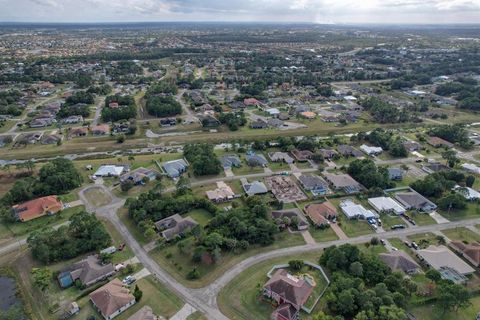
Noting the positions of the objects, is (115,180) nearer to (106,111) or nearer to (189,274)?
(189,274)

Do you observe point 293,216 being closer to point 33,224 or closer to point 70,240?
point 70,240

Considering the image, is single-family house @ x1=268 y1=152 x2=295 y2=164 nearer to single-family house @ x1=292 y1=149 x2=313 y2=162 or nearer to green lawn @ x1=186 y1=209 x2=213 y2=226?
single-family house @ x1=292 y1=149 x2=313 y2=162

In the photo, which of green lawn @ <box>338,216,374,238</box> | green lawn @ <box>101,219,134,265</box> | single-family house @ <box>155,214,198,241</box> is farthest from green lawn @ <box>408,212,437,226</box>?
green lawn @ <box>101,219,134,265</box>

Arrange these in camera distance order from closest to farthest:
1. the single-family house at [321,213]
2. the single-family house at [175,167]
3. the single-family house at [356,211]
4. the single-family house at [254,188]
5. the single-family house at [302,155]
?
the single-family house at [321,213], the single-family house at [356,211], the single-family house at [254,188], the single-family house at [175,167], the single-family house at [302,155]

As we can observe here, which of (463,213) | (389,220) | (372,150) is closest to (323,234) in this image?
(389,220)

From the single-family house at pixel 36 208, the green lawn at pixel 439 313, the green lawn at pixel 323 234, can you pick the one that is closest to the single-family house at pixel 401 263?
the green lawn at pixel 439 313

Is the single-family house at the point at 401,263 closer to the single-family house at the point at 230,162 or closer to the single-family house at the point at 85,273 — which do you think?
the single-family house at the point at 230,162
